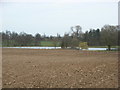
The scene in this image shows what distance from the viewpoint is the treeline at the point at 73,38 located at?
26241 mm

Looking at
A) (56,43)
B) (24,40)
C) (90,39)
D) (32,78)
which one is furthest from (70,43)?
(32,78)

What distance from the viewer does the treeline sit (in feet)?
86.1

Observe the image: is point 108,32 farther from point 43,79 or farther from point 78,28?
point 43,79

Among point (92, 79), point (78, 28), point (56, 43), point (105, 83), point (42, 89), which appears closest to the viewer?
point (42, 89)

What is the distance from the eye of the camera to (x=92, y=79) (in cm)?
448

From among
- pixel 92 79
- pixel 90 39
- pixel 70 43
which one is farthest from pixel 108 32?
pixel 92 79

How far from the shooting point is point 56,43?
3972 centimetres

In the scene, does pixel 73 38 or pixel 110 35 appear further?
pixel 73 38

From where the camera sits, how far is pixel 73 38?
35.5 metres

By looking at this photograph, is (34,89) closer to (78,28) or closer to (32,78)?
(32,78)

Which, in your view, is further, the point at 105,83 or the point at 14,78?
the point at 14,78

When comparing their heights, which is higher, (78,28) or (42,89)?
(78,28)

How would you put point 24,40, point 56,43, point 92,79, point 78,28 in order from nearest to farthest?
1. point 92,79
2. point 56,43
3. point 78,28
4. point 24,40

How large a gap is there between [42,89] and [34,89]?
0.72 feet
